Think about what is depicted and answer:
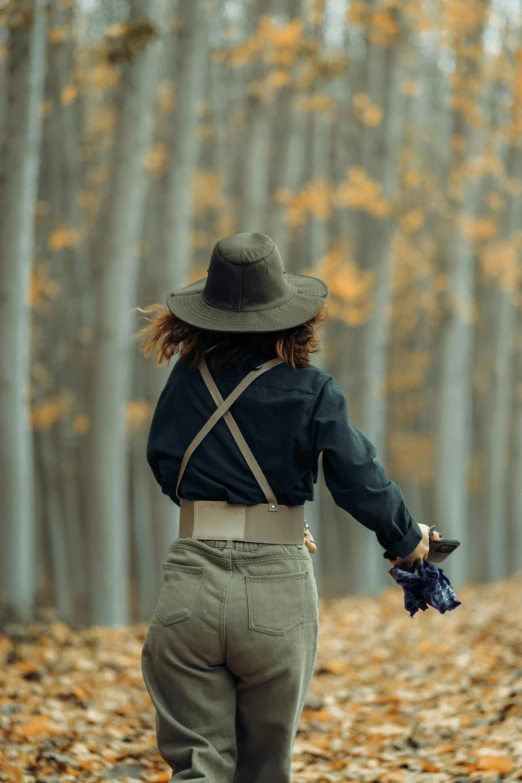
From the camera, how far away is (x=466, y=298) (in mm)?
14922

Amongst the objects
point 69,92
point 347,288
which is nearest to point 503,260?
point 347,288

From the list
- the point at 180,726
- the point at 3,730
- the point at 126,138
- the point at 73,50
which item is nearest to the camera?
the point at 180,726

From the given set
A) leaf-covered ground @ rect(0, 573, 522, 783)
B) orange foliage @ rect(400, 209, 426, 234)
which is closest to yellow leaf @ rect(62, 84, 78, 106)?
leaf-covered ground @ rect(0, 573, 522, 783)

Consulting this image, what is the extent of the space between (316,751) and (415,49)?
1166cm

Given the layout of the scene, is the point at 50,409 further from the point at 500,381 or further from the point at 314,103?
the point at 500,381

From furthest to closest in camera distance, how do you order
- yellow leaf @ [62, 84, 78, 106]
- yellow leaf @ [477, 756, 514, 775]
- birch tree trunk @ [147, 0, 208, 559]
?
yellow leaf @ [62, 84, 78, 106] → birch tree trunk @ [147, 0, 208, 559] → yellow leaf @ [477, 756, 514, 775]

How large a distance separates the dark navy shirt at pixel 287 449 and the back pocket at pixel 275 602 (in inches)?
10.2

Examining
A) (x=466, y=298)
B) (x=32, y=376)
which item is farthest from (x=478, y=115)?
(x=32, y=376)

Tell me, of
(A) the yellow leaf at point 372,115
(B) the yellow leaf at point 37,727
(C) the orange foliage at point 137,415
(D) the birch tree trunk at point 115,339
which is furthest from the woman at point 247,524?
(C) the orange foliage at point 137,415

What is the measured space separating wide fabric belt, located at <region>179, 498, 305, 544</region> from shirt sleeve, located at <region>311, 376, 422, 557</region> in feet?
0.72

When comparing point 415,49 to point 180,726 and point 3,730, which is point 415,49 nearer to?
point 3,730

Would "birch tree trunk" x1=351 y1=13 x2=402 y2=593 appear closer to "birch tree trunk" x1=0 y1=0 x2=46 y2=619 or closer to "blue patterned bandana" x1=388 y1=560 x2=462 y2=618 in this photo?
"birch tree trunk" x1=0 y1=0 x2=46 y2=619

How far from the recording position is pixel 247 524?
10.4ft

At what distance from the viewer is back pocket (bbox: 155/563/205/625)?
312 centimetres
